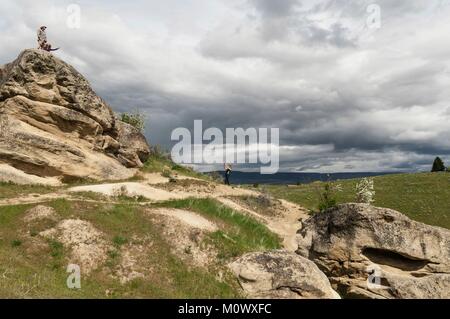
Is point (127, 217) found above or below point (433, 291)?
above

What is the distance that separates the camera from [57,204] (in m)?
25.4

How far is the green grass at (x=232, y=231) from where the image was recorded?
25.2 m

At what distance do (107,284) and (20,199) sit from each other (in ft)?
39.1

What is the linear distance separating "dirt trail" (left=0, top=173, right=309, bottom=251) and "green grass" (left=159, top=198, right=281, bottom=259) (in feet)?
5.89

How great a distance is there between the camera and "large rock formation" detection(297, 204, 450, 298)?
911 inches

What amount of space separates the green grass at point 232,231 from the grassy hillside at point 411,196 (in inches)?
745

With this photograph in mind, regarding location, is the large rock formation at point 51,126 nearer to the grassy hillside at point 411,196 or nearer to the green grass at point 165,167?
the green grass at point 165,167

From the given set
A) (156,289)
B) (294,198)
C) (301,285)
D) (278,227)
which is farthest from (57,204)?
(294,198)

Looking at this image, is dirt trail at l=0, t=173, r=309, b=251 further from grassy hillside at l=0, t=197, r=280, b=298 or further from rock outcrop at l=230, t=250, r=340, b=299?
rock outcrop at l=230, t=250, r=340, b=299

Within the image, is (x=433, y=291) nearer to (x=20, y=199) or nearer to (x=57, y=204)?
(x=57, y=204)

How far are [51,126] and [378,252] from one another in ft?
102

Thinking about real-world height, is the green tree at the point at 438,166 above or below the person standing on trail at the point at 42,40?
below

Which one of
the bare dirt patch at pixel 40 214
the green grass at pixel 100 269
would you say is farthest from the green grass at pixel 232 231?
the bare dirt patch at pixel 40 214

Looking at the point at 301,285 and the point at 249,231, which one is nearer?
the point at 301,285
